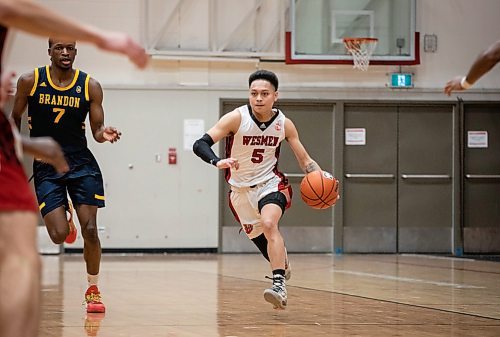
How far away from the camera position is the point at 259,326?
7016 millimetres

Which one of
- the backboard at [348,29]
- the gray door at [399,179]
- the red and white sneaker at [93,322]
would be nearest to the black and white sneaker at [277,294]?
the red and white sneaker at [93,322]

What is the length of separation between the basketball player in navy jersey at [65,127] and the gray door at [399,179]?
9590mm

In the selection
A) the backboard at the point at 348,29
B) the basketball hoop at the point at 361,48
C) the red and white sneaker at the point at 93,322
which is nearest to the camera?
the red and white sneaker at the point at 93,322

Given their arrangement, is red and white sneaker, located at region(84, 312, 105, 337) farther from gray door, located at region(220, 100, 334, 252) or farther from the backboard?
the backboard

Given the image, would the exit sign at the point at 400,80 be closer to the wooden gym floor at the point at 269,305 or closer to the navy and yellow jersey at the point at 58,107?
the wooden gym floor at the point at 269,305

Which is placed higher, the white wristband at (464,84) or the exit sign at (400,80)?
the exit sign at (400,80)

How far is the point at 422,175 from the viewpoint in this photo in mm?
16922

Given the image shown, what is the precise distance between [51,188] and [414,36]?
1006cm

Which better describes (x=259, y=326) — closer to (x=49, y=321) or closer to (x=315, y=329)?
(x=315, y=329)

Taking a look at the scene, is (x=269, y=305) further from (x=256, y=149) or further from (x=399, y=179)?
(x=399, y=179)

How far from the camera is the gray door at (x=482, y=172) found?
16953 millimetres

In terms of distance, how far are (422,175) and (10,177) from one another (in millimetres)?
14117

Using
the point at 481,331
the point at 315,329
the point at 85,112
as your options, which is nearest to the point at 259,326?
the point at 315,329

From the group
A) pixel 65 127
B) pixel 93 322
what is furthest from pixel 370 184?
pixel 93 322
